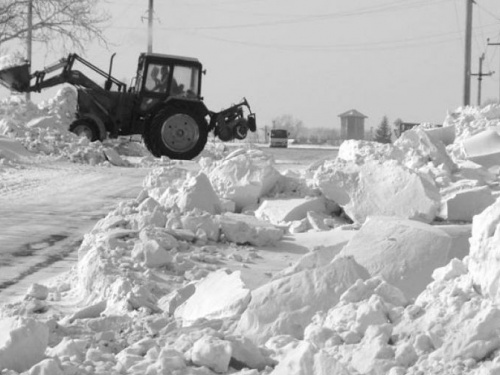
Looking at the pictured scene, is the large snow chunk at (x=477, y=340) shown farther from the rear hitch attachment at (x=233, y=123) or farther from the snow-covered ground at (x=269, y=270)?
the rear hitch attachment at (x=233, y=123)

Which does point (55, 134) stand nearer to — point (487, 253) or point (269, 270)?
point (269, 270)

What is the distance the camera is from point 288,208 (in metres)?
10.2

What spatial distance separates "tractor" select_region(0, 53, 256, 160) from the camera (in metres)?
22.0

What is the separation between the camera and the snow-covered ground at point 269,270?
4480 millimetres

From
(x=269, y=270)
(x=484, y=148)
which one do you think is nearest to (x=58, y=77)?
(x=484, y=148)

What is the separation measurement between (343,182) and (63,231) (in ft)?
10.3

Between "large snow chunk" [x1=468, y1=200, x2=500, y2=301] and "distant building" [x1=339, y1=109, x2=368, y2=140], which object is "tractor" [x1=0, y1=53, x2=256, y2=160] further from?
"distant building" [x1=339, y1=109, x2=368, y2=140]

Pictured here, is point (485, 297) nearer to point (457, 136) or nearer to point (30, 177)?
point (457, 136)

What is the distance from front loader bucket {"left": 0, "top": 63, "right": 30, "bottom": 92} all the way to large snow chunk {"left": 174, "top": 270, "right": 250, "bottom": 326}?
17.5m

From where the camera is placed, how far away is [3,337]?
464cm

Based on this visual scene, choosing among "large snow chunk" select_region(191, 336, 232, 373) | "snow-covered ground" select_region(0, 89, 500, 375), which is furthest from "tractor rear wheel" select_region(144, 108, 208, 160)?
"large snow chunk" select_region(191, 336, 232, 373)

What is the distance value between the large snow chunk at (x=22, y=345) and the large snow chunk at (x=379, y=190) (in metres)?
5.48

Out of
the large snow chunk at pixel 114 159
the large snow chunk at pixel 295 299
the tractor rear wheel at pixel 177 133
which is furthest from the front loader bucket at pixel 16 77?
the large snow chunk at pixel 295 299

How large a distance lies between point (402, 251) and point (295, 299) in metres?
1.46
